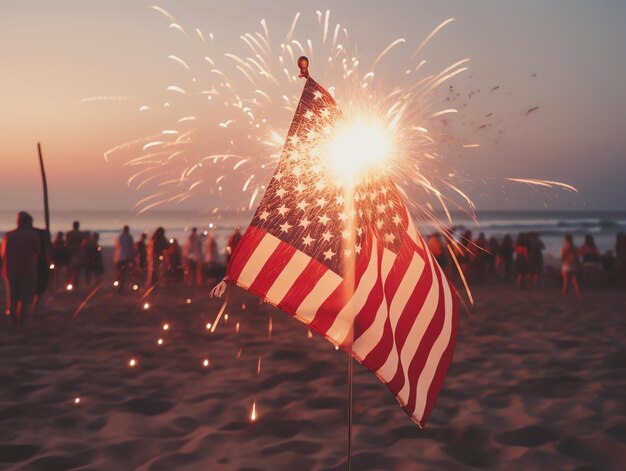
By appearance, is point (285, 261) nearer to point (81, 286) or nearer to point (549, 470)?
point (549, 470)

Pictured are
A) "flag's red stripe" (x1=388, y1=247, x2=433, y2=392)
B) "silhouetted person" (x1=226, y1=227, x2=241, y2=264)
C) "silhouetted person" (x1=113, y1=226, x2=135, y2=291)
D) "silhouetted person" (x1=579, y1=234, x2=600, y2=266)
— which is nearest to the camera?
"flag's red stripe" (x1=388, y1=247, x2=433, y2=392)

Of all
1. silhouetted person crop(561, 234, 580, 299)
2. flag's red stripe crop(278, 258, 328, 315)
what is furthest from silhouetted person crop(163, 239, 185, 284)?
flag's red stripe crop(278, 258, 328, 315)

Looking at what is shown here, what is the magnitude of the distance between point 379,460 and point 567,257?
37.3 feet

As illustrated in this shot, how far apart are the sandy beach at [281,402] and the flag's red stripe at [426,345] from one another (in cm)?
142

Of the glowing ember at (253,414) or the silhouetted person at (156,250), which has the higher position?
the silhouetted person at (156,250)

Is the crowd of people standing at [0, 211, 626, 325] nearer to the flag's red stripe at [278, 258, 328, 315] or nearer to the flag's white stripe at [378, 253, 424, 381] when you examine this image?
the flag's white stripe at [378, 253, 424, 381]

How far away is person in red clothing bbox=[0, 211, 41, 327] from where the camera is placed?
10344 mm

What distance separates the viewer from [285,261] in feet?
11.6

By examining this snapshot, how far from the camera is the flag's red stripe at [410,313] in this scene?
12.1ft

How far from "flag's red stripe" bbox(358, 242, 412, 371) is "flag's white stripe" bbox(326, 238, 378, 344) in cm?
14

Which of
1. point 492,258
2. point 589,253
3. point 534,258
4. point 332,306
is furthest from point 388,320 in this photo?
point 492,258

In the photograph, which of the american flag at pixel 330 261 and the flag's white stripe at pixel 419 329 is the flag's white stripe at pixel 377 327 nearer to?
the american flag at pixel 330 261

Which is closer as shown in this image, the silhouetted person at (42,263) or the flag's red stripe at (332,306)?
the flag's red stripe at (332,306)

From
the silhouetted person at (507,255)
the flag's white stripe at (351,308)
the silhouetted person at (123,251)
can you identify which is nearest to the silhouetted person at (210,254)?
the silhouetted person at (123,251)
